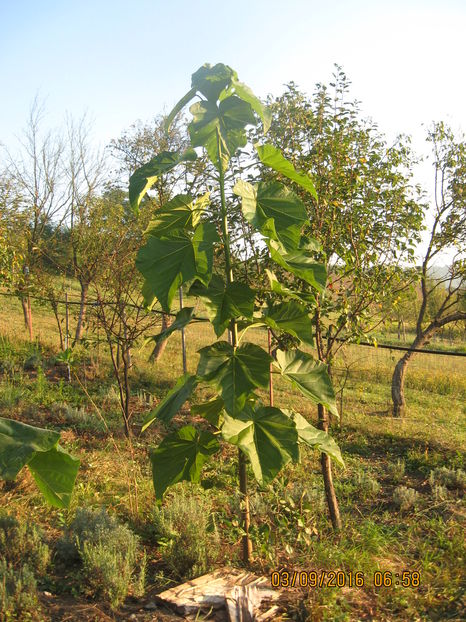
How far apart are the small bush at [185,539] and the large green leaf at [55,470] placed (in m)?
1.27

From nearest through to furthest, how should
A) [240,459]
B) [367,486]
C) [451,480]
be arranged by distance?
[240,459]
[367,486]
[451,480]

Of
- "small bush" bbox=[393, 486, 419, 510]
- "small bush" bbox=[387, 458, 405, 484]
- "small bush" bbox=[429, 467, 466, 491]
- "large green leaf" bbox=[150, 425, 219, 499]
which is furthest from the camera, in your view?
"small bush" bbox=[387, 458, 405, 484]

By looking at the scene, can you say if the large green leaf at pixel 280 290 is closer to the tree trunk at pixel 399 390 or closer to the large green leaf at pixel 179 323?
the large green leaf at pixel 179 323

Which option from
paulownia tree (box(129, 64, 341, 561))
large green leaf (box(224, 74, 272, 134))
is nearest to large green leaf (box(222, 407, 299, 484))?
paulownia tree (box(129, 64, 341, 561))

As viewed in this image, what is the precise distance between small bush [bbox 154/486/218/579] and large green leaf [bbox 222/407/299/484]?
34.1 inches

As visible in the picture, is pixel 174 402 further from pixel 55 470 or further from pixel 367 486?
pixel 367 486

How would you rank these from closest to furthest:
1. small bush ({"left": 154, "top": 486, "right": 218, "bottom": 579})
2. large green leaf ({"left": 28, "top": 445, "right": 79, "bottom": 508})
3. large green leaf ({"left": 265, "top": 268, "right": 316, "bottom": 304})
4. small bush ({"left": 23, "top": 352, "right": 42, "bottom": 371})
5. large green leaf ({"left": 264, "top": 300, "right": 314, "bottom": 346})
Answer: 1. large green leaf ({"left": 28, "top": 445, "right": 79, "bottom": 508})
2. large green leaf ({"left": 265, "top": 268, "right": 316, "bottom": 304})
3. large green leaf ({"left": 264, "top": 300, "right": 314, "bottom": 346})
4. small bush ({"left": 154, "top": 486, "right": 218, "bottom": 579})
5. small bush ({"left": 23, "top": 352, "right": 42, "bottom": 371})

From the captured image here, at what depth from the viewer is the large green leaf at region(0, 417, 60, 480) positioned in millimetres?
1507

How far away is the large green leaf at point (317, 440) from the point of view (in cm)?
237

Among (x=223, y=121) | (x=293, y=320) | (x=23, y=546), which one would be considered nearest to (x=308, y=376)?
(x=293, y=320)

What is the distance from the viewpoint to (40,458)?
1.75 metres

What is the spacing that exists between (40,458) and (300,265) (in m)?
1.32

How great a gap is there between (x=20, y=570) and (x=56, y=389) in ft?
18.0

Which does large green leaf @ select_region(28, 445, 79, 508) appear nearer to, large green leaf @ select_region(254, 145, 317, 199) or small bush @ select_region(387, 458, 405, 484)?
large green leaf @ select_region(254, 145, 317, 199)
